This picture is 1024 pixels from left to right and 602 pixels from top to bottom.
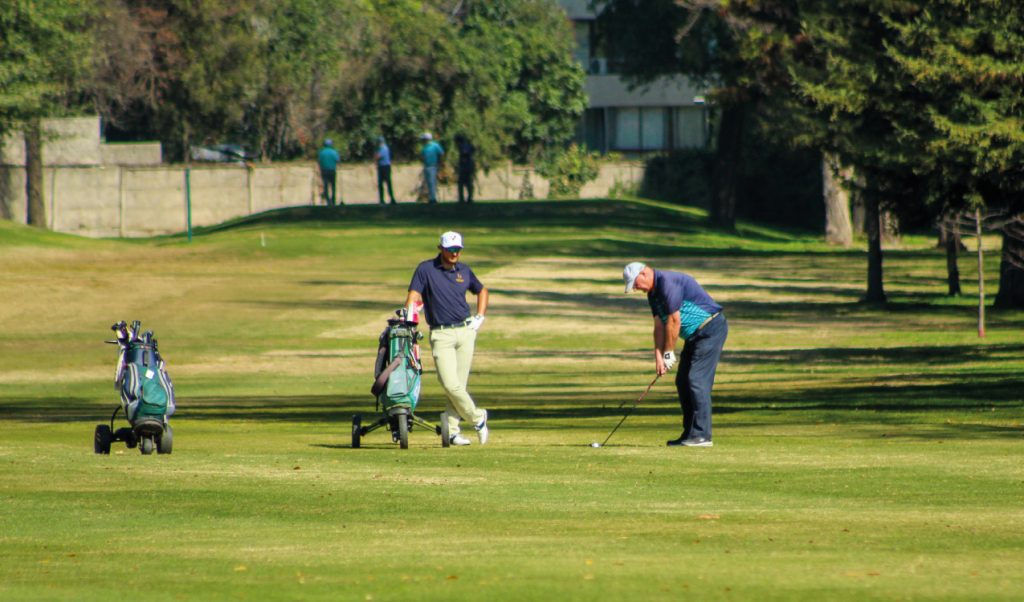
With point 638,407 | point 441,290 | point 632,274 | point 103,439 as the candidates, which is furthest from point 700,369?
point 638,407

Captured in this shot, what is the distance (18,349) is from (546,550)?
2288 cm

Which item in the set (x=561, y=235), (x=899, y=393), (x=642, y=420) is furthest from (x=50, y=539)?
(x=561, y=235)

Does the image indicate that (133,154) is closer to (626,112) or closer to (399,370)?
(626,112)

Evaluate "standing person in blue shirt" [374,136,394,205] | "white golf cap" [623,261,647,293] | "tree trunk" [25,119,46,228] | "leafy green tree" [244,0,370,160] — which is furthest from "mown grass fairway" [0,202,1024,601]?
"leafy green tree" [244,0,370,160]

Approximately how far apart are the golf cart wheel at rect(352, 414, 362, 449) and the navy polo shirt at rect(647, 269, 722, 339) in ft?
9.07

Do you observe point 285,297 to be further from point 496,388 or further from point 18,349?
point 496,388

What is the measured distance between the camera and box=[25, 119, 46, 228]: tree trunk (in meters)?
55.7

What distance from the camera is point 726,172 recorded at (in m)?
64.3

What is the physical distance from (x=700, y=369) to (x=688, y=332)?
338 millimetres

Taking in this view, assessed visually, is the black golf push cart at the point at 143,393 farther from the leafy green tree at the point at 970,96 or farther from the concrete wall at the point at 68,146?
the concrete wall at the point at 68,146

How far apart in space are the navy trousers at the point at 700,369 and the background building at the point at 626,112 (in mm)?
73003

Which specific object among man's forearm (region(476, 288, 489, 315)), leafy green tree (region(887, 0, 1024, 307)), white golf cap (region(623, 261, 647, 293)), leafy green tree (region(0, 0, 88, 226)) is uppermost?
leafy green tree (region(0, 0, 88, 226))

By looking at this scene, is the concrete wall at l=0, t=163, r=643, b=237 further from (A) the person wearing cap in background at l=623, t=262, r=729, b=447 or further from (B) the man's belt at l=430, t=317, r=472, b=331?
(A) the person wearing cap in background at l=623, t=262, r=729, b=447

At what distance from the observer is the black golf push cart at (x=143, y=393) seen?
15.0m
